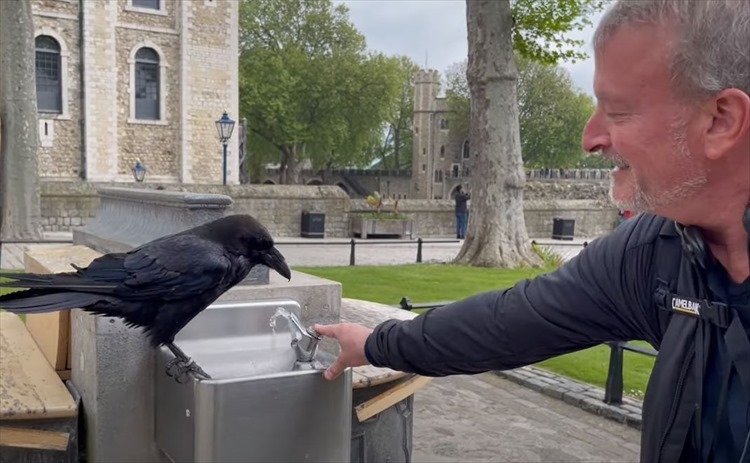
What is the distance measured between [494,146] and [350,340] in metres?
13.7

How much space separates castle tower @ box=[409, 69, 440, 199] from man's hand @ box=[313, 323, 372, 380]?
68894mm

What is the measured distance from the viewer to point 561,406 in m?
6.40

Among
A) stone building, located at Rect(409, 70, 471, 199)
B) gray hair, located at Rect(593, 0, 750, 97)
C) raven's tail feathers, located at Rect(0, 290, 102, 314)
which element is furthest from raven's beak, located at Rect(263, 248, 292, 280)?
stone building, located at Rect(409, 70, 471, 199)

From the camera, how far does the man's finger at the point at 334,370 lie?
2251 mm

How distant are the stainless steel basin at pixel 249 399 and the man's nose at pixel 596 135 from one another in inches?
48.4

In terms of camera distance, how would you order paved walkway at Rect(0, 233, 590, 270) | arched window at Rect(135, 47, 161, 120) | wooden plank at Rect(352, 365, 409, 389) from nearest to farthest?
1. wooden plank at Rect(352, 365, 409, 389)
2. paved walkway at Rect(0, 233, 590, 270)
3. arched window at Rect(135, 47, 161, 120)

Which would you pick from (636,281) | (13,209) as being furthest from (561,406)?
(13,209)

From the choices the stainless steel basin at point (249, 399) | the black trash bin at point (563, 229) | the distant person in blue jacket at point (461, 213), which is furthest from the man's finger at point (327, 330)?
the black trash bin at point (563, 229)

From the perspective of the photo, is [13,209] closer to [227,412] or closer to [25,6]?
[25,6]

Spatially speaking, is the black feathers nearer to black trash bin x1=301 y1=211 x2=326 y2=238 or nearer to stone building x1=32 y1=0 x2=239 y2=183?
black trash bin x1=301 y1=211 x2=326 y2=238

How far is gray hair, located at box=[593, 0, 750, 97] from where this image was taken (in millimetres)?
1229

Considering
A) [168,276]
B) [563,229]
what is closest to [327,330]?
[168,276]

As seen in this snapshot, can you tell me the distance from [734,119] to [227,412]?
65.4 inches

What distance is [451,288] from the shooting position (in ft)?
38.3
